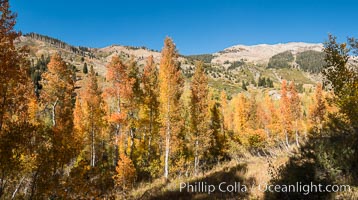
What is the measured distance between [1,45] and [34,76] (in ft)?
290

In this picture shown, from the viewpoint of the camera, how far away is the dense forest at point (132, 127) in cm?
809

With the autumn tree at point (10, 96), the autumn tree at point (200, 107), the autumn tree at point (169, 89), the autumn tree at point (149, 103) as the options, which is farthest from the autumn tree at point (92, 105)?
the autumn tree at point (10, 96)

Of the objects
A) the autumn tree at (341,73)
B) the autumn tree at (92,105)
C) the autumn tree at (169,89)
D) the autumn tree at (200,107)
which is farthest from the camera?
the autumn tree at (92,105)

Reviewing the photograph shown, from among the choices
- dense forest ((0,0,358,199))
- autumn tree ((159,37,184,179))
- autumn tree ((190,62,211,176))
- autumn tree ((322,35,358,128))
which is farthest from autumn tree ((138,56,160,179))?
autumn tree ((322,35,358,128))

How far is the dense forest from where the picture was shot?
26.5 feet

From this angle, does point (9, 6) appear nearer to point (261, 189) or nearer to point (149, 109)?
point (261, 189)

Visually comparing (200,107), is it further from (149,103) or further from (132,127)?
(132,127)

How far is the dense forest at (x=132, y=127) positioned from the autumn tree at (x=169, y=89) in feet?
0.27

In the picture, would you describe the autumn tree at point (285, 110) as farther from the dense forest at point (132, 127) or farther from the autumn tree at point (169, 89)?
the autumn tree at point (169, 89)

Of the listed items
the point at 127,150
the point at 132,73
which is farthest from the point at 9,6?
the point at 127,150

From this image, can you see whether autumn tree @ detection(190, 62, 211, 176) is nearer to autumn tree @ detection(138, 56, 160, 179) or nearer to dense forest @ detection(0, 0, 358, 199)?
dense forest @ detection(0, 0, 358, 199)

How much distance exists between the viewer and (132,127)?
81.9ft

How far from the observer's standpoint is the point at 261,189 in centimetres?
883

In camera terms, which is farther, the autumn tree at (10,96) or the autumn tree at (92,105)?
the autumn tree at (92,105)
